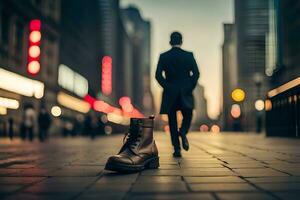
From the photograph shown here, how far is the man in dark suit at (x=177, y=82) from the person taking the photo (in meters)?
7.66

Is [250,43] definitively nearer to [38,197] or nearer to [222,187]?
[222,187]

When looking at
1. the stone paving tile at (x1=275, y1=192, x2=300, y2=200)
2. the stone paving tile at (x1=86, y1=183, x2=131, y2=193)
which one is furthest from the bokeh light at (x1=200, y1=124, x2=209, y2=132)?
the stone paving tile at (x1=275, y1=192, x2=300, y2=200)

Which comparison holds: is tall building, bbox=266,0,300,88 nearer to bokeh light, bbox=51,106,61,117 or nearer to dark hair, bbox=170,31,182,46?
bokeh light, bbox=51,106,61,117

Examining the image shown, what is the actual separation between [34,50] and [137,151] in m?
31.8

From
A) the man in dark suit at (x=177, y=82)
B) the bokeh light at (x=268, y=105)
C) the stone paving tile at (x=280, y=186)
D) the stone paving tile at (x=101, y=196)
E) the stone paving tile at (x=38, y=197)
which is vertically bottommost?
the stone paving tile at (x=38, y=197)

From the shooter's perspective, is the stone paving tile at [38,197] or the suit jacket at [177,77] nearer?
the stone paving tile at [38,197]

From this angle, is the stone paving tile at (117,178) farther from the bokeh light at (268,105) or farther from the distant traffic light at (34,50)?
the distant traffic light at (34,50)

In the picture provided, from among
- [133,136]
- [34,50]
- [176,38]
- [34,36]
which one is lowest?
[133,136]

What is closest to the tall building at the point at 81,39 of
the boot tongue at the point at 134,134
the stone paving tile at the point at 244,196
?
the boot tongue at the point at 134,134

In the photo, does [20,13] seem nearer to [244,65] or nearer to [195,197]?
[195,197]

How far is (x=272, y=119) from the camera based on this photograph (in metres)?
26.3

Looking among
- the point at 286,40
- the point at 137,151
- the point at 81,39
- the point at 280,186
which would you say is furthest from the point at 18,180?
the point at 81,39

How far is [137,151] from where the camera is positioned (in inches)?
213

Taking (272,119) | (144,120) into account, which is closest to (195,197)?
(144,120)
